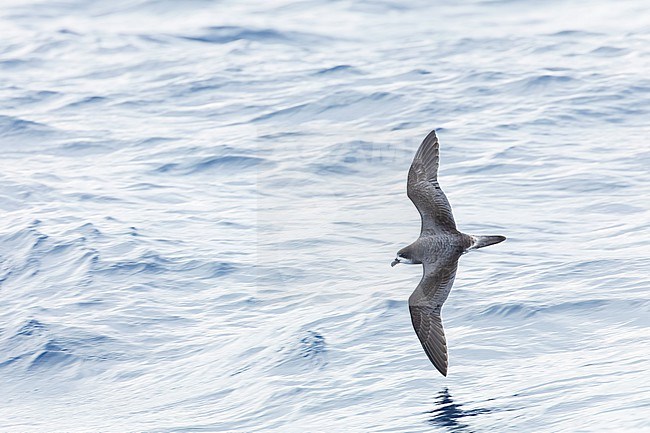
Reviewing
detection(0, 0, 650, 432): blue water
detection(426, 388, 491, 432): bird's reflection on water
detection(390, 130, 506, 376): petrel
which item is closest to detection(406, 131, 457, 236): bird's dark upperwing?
detection(390, 130, 506, 376): petrel

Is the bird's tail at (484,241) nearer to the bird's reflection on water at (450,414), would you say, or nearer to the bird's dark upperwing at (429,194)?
the bird's dark upperwing at (429,194)

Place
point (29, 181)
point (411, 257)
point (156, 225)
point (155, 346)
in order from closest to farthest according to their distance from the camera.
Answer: point (411, 257), point (155, 346), point (156, 225), point (29, 181)

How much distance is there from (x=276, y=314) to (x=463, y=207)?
3.49m

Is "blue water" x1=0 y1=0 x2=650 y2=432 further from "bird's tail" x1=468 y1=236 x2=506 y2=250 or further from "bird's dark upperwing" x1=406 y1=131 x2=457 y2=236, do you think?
"bird's dark upperwing" x1=406 y1=131 x2=457 y2=236

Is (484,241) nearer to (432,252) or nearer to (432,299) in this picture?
(432,252)

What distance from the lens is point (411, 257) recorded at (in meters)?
10.3

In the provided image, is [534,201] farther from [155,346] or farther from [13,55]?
[13,55]

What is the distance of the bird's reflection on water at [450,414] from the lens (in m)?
9.19

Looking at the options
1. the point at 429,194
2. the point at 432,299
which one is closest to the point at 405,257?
the point at 432,299

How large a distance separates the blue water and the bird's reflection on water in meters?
0.03

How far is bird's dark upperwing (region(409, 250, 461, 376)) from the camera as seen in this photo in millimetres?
10055

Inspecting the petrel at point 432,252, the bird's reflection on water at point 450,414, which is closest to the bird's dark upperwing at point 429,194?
the petrel at point 432,252

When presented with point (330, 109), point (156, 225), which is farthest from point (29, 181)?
point (330, 109)

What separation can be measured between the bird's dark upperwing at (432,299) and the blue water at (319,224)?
50 centimetres
